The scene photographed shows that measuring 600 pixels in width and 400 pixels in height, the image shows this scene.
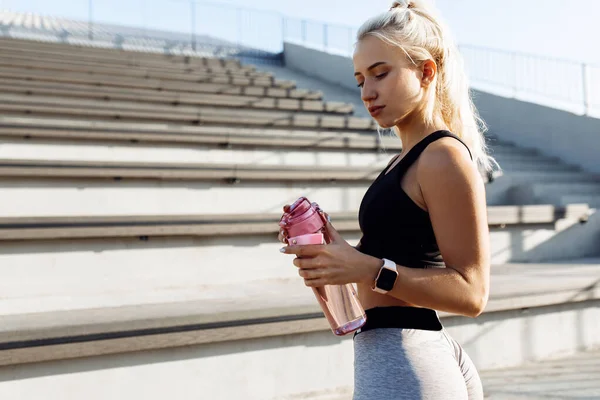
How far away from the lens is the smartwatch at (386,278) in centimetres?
75

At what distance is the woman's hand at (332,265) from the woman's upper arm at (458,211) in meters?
0.10

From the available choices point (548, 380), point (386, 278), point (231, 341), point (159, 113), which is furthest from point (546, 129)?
point (386, 278)

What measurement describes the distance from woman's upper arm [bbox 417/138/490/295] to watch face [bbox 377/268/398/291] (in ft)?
0.27

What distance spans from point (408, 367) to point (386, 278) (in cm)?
16

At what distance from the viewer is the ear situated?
34.1 inches

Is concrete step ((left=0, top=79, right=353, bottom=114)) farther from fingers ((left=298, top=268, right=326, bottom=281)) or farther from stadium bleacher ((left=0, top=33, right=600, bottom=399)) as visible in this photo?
fingers ((left=298, top=268, right=326, bottom=281))

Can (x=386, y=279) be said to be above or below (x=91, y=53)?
below

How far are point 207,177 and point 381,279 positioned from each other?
2.42 meters

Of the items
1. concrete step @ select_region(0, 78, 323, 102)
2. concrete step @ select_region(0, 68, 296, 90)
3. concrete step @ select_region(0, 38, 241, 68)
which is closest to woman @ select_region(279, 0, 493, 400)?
concrete step @ select_region(0, 78, 323, 102)

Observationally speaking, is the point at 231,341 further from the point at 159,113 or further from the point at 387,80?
the point at 159,113

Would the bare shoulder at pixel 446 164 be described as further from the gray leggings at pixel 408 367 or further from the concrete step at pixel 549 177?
the concrete step at pixel 549 177

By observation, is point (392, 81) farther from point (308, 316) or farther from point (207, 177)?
point (207, 177)

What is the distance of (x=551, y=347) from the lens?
2449 millimetres

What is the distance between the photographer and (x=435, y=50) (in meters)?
0.87
